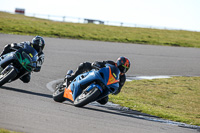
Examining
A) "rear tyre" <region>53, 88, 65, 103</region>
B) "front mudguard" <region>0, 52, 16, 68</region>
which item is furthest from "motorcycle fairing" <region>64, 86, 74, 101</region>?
"front mudguard" <region>0, 52, 16, 68</region>

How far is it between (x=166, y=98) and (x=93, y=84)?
5.79m

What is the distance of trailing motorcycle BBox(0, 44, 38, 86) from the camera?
1054cm

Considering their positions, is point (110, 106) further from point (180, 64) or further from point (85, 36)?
point (85, 36)

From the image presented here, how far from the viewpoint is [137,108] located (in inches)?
442

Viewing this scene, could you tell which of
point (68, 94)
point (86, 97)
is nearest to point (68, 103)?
point (68, 94)

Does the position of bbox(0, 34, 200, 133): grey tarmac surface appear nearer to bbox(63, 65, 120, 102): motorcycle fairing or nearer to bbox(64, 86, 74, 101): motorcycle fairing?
bbox(64, 86, 74, 101): motorcycle fairing

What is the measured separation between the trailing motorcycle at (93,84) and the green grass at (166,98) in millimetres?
1873

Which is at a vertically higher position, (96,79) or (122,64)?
(122,64)

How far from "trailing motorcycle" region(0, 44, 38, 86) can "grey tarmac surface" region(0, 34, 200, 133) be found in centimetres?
40

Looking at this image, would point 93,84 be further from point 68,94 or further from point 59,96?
point 59,96

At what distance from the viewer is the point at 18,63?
1109cm

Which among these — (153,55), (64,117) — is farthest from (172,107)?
(153,55)

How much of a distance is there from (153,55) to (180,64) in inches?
89.2

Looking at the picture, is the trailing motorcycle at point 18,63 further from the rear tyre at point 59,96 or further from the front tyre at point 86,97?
the front tyre at point 86,97
